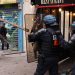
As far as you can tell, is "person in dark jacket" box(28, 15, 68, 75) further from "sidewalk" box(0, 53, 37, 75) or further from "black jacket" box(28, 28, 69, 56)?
"sidewalk" box(0, 53, 37, 75)

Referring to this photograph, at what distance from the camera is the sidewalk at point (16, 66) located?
40.9 ft

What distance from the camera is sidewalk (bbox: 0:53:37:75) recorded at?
12.5 m

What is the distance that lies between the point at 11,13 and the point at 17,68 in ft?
24.6

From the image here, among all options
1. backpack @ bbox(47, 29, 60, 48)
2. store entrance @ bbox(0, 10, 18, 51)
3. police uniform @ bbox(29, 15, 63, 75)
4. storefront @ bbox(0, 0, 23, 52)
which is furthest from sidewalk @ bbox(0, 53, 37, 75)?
backpack @ bbox(47, 29, 60, 48)

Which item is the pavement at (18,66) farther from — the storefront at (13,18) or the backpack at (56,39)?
the storefront at (13,18)

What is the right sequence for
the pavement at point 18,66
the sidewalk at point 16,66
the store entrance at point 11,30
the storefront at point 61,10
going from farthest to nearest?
the store entrance at point 11,30 → the sidewalk at point 16,66 → the storefront at point 61,10 → the pavement at point 18,66

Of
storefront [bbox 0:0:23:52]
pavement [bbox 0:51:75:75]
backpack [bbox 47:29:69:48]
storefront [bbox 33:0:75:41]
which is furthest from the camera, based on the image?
storefront [bbox 0:0:23:52]

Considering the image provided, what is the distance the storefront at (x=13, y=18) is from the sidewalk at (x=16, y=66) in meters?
3.25

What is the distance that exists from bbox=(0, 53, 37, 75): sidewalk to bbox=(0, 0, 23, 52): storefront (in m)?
3.25

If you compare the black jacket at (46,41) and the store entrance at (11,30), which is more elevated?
the black jacket at (46,41)

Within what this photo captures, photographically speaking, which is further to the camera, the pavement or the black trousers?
the pavement

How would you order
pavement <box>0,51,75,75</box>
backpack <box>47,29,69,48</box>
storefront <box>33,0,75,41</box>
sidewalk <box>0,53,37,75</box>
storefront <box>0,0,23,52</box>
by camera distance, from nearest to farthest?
1. backpack <box>47,29,69,48</box>
2. pavement <box>0,51,75,75</box>
3. storefront <box>33,0,75,41</box>
4. sidewalk <box>0,53,37,75</box>
5. storefront <box>0,0,23,52</box>

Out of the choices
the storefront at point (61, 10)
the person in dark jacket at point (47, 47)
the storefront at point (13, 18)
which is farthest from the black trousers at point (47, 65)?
the storefront at point (13, 18)

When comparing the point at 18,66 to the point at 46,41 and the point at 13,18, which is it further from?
the point at 13,18
